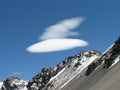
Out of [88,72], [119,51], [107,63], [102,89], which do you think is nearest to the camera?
[102,89]

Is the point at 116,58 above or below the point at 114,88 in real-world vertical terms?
above

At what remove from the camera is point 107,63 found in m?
156

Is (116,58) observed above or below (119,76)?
above

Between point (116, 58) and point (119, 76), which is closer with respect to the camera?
point (119, 76)

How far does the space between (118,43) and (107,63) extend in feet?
72.6

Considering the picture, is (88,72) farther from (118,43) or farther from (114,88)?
(114,88)

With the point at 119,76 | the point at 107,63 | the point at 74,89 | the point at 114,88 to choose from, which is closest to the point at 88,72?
the point at 74,89

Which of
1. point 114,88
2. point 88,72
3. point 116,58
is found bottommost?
point 114,88

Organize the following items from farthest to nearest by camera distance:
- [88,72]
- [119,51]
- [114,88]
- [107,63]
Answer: [88,72] < [119,51] < [107,63] < [114,88]

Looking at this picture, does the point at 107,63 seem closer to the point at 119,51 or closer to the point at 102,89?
the point at 119,51

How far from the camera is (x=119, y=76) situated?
359ft

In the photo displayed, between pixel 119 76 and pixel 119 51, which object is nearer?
pixel 119 76

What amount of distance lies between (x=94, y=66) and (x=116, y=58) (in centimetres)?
4014

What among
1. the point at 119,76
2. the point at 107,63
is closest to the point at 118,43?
the point at 107,63
